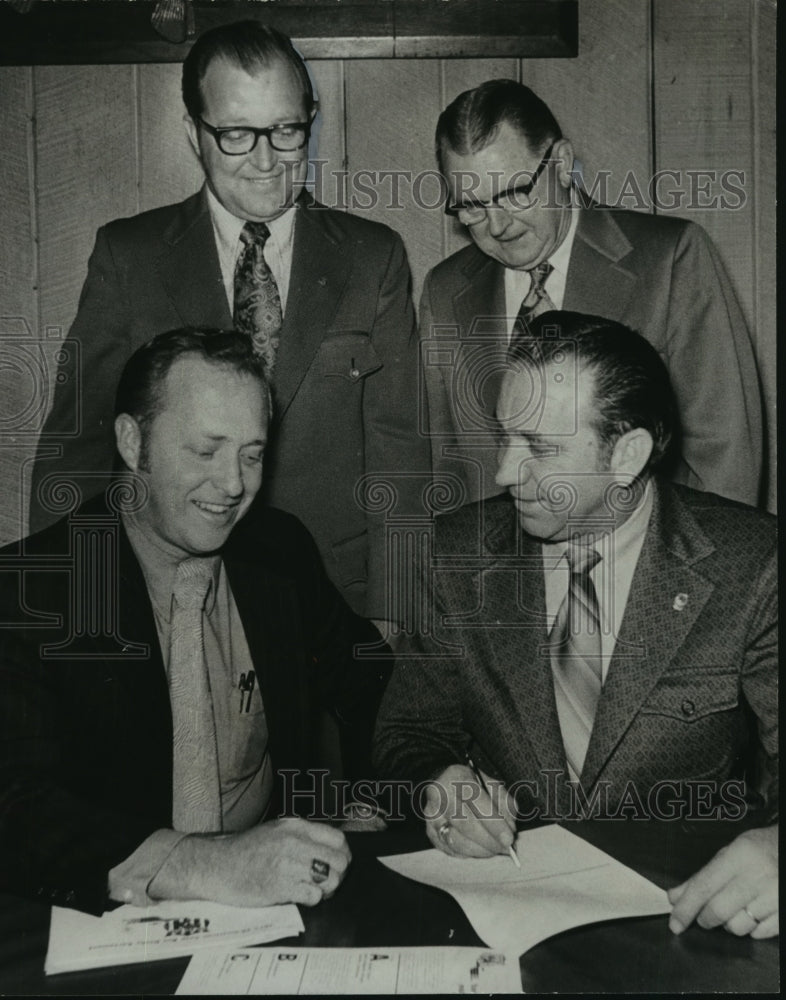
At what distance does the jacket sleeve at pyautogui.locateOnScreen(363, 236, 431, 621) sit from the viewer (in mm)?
2115

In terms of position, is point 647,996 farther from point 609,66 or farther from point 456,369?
point 609,66

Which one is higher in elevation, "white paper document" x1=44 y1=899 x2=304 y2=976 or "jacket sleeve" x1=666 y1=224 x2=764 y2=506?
"jacket sleeve" x1=666 y1=224 x2=764 y2=506

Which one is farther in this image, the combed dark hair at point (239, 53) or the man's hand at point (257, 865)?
the combed dark hair at point (239, 53)

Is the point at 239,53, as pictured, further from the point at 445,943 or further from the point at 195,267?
the point at 445,943

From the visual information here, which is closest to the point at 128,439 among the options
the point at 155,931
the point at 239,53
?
the point at 239,53

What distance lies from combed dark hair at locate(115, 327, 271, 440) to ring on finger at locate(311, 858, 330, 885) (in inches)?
31.0

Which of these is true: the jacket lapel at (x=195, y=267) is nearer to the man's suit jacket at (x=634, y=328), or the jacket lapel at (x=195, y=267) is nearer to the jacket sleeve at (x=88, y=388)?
the jacket sleeve at (x=88, y=388)

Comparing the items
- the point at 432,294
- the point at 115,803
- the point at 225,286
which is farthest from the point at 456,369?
the point at 115,803

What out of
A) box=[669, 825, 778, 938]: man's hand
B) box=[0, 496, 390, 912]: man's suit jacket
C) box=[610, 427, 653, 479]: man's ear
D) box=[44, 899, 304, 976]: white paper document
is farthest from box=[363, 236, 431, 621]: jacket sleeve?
box=[669, 825, 778, 938]: man's hand

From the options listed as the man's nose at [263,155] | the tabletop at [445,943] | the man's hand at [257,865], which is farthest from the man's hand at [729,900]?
the man's nose at [263,155]

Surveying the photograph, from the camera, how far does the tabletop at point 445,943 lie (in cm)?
166

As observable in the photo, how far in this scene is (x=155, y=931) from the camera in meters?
1.79

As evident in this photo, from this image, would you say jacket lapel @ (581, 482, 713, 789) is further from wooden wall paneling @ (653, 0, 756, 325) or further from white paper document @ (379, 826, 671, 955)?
wooden wall paneling @ (653, 0, 756, 325)

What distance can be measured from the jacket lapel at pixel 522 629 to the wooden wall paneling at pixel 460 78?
0.49 m
